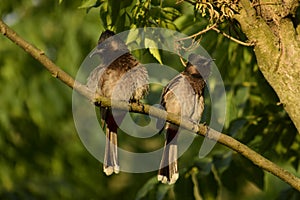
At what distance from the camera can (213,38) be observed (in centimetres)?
436

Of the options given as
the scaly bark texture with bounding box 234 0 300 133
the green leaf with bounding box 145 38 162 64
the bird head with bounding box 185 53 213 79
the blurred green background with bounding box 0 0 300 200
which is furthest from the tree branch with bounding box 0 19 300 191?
the bird head with bounding box 185 53 213 79

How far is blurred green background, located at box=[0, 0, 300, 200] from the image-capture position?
4363mm

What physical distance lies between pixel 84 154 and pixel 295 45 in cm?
471

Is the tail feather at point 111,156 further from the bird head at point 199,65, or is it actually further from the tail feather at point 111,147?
the bird head at point 199,65

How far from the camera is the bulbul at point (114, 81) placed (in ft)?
14.6

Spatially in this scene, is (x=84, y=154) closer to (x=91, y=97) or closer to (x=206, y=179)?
(x=206, y=179)

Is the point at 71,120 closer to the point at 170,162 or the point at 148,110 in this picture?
the point at 170,162

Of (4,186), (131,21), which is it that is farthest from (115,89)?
(4,186)

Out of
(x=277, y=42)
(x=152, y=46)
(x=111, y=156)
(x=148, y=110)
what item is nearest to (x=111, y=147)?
(x=111, y=156)

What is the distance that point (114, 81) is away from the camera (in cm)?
450

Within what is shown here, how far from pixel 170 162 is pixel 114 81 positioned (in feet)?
2.03

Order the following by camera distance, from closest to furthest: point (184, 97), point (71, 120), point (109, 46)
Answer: point (109, 46) < point (184, 97) < point (71, 120)

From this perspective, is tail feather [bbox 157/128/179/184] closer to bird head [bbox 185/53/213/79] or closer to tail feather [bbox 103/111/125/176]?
tail feather [bbox 103/111/125/176]

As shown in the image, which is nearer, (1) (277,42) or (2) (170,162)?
(1) (277,42)
